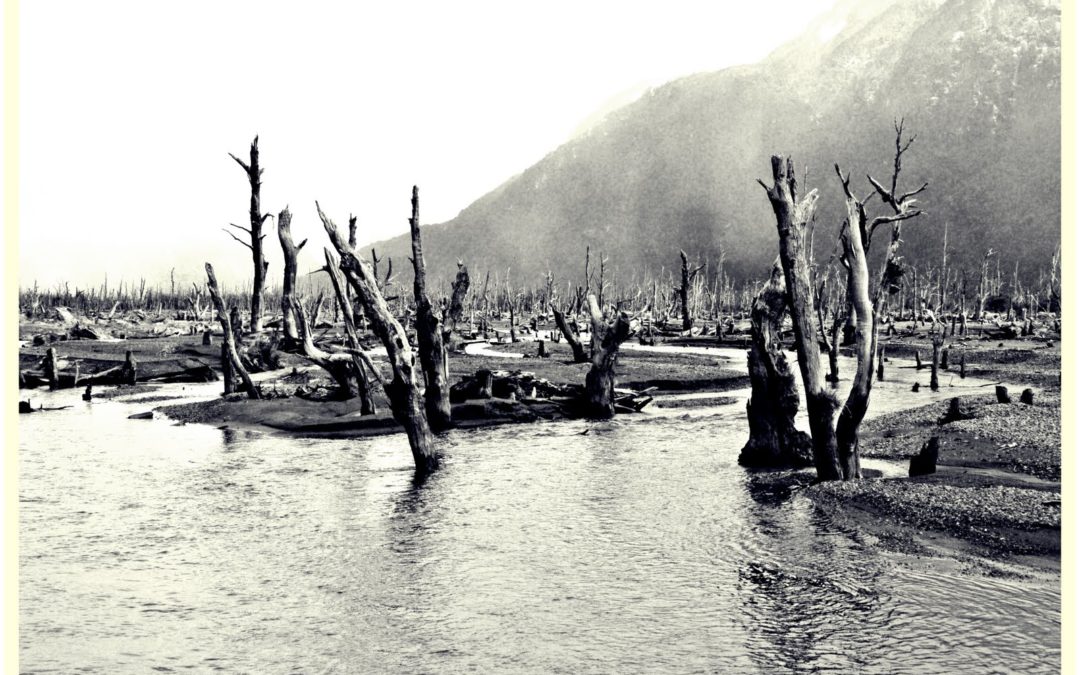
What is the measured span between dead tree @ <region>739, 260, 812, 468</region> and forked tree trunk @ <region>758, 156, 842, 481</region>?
2521 mm

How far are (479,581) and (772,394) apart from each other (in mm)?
9828

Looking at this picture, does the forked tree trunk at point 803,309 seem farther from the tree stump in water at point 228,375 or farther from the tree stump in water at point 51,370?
the tree stump in water at point 51,370

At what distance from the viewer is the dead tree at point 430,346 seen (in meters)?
24.6

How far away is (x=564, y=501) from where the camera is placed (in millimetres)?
17109

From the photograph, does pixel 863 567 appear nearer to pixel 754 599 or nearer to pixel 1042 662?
pixel 754 599

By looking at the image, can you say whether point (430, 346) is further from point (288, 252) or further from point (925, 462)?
point (925, 462)

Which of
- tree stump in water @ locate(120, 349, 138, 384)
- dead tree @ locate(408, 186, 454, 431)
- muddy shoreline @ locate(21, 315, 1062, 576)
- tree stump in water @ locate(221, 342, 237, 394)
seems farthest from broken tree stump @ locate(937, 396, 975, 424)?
tree stump in water @ locate(120, 349, 138, 384)

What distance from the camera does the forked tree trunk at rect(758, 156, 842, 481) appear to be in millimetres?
16328

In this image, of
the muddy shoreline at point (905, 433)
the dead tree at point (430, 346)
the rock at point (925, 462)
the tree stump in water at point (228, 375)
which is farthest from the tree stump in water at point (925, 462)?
the tree stump in water at point (228, 375)

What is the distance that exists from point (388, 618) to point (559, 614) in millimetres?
2070

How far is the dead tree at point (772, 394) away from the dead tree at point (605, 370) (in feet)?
30.2

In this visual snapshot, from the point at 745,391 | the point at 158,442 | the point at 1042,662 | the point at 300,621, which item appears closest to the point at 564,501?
the point at 300,621

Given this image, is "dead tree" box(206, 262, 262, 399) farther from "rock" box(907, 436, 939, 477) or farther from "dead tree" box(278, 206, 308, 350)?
"rock" box(907, 436, 939, 477)

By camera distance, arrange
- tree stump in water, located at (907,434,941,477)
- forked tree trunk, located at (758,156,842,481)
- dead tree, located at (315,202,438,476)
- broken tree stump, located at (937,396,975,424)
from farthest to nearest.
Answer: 1. broken tree stump, located at (937,396,975,424)
2. dead tree, located at (315,202,438,476)
3. tree stump in water, located at (907,434,941,477)
4. forked tree trunk, located at (758,156,842,481)
